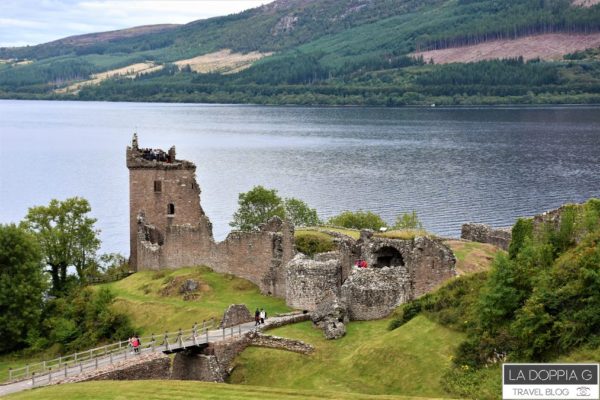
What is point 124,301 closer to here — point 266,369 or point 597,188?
point 266,369

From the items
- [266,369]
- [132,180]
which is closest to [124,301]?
[132,180]

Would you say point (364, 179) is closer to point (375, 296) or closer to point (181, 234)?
point (181, 234)

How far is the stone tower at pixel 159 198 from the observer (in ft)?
208

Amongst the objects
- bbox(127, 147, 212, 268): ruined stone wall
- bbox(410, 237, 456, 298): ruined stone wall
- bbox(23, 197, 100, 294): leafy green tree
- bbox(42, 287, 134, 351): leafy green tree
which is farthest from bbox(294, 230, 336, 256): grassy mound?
bbox(23, 197, 100, 294): leafy green tree

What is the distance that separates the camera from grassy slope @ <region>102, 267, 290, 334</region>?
50.1 meters

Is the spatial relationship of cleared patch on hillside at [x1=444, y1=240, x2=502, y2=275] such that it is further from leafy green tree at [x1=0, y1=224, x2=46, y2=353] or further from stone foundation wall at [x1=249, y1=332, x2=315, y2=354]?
leafy green tree at [x1=0, y1=224, x2=46, y2=353]

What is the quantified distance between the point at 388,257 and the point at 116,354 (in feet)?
46.4

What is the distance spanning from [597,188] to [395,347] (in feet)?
310

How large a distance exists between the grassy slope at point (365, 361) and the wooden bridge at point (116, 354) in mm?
2041

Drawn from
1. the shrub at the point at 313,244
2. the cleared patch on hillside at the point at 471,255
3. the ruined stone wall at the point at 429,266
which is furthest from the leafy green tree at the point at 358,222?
the ruined stone wall at the point at 429,266

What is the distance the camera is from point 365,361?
37.3m

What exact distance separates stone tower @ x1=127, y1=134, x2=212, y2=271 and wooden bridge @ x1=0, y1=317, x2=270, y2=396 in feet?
58.3

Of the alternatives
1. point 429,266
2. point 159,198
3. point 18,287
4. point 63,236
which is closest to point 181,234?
point 159,198

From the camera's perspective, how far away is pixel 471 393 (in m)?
31.1
